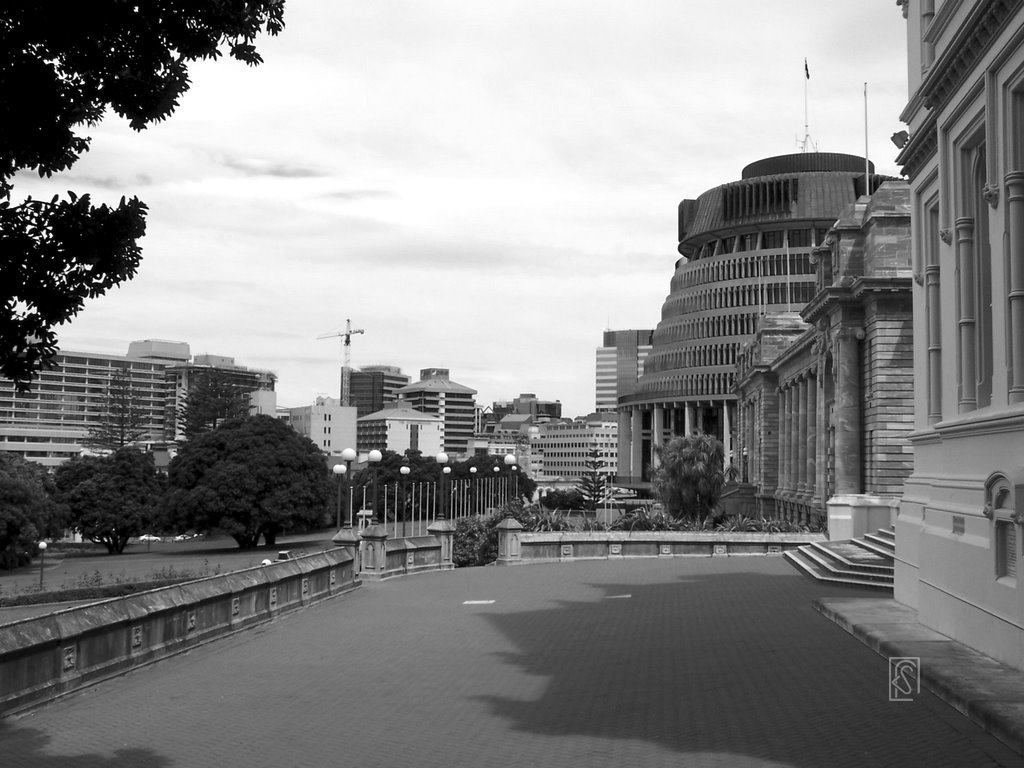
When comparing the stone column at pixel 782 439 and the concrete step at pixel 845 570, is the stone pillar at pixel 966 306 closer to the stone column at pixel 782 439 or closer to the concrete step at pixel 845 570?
the concrete step at pixel 845 570

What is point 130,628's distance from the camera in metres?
14.5

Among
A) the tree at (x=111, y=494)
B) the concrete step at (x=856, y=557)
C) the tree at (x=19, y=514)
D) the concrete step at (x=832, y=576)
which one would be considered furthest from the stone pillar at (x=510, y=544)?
the tree at (x=111, y=494)

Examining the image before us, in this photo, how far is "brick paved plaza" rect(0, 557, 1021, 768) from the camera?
401 inches

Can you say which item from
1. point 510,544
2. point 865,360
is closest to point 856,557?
point 510,544

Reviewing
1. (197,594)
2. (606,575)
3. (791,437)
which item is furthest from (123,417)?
(197,594)

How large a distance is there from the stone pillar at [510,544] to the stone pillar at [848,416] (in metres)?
12.3

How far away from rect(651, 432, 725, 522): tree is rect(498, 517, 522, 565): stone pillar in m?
18.7

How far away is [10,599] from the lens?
37312 millimetres

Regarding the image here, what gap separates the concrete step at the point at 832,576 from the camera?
940 inches

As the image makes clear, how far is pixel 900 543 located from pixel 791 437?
1577 inches

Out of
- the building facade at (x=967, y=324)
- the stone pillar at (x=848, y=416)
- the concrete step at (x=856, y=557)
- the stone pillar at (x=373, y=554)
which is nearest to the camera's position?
the building facade at (x=967, y=324)

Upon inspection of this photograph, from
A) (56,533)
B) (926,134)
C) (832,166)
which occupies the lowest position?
(56,533)

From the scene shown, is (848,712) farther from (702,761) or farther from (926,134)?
(926,134)

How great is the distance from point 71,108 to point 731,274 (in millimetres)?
126681
